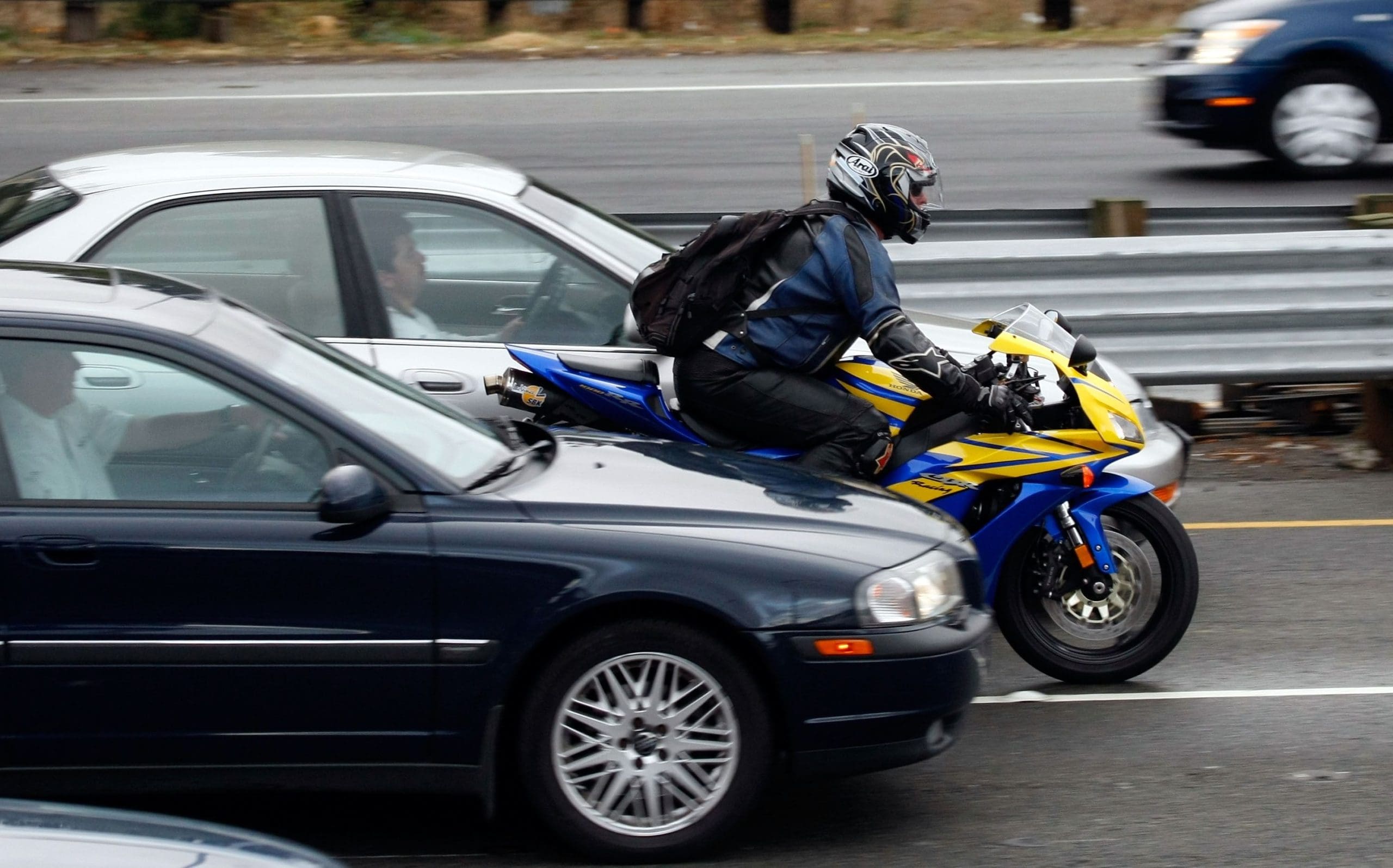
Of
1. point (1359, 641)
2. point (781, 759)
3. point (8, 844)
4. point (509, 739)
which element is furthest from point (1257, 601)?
point (8, 844)

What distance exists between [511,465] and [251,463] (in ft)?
2.39

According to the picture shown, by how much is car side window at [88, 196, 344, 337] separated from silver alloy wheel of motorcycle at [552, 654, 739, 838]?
2.45 meters

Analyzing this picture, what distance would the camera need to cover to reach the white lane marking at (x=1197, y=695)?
229 inches

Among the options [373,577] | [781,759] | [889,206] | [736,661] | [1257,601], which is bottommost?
[1257,601]

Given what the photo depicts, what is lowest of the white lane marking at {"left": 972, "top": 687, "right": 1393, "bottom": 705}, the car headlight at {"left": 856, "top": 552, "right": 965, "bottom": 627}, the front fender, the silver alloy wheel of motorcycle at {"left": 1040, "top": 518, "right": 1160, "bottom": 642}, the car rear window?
the white lane marking at {"left": 972, "top": 687, "right": 1393, "bottom": 705}

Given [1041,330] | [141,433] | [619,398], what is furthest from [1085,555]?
[141,433]

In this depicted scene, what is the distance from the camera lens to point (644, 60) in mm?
19516

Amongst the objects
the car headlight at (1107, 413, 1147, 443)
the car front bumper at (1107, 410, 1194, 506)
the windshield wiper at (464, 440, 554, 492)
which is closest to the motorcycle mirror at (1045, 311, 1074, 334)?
the car headlight at (1107, 413, 1147, 443)

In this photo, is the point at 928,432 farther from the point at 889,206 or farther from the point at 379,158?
the point at 379,158

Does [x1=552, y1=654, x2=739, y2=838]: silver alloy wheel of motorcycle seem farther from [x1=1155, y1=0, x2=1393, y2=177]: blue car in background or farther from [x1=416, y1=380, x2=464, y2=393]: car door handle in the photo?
→ [x1=1155, y1=0, x2=1393, y2=177]: blue car in background

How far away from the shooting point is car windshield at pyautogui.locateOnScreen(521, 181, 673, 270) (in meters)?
6.69

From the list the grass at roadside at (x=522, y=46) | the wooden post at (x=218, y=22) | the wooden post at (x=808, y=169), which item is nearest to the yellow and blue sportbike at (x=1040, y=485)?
the wooden post at (x=808, y=169)

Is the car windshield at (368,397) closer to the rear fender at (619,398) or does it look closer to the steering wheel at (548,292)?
the rear fender at (619,398)

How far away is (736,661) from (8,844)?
1.87 meters
